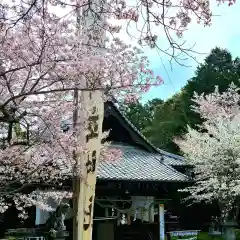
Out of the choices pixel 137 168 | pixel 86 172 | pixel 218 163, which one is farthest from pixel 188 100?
pixel 86 172

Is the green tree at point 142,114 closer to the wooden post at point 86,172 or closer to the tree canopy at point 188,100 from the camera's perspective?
the tree canopy at point 188,100

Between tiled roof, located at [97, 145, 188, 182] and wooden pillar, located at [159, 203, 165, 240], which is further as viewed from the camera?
wooden pillar, located at [159, 203, 165, 240]

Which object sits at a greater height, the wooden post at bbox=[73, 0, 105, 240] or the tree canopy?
the tree canopy

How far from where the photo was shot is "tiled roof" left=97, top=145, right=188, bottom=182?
1284 cm

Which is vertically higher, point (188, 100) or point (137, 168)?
point (188, 100)

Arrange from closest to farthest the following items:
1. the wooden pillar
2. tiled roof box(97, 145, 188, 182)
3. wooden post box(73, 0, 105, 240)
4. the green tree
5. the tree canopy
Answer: wooden post box(73, 0, 105, 240) → tiled roof box(97, 145, 188, 182) → the wooden pillar → the tree canopy → the green tree

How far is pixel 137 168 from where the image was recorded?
14.0 m

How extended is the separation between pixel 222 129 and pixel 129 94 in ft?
35.7

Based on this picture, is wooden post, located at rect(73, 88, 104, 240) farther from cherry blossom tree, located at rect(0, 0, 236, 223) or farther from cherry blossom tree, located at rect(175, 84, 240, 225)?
cherry blossom tree, located at rect(175, 84, 240, 225)

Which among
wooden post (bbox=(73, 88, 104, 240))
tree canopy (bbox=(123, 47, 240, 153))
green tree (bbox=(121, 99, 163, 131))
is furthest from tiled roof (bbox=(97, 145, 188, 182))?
green tree (bbox=(121, 99, 163, 131))

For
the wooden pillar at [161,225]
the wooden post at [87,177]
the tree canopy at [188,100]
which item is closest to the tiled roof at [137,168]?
the wooden pillar at [161,225]

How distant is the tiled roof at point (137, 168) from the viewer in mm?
12835

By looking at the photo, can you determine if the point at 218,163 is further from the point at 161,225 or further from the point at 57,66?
the point at 57,66

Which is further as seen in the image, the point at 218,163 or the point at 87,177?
the point at 218,163
